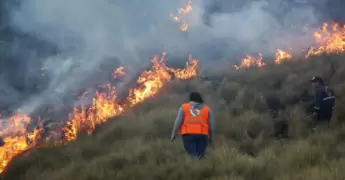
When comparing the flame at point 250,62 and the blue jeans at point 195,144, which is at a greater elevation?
the flame at point 250,62

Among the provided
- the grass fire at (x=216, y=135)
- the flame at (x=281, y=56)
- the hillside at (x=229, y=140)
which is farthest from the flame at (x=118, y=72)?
the flame at (x=281, y=56)

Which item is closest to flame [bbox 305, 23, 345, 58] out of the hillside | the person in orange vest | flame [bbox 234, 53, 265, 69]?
the hillside

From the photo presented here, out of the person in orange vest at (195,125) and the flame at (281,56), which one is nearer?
the person in orange vest at (195,125)

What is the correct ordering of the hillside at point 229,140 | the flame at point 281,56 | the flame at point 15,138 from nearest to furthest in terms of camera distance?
the hillside at point 229,140
the flame at point 15,138
the flame at point 281,56

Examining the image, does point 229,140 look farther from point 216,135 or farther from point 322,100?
point 322,100

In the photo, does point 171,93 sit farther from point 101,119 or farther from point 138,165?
point 138,165

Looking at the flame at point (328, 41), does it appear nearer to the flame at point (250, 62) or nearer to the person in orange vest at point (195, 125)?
the flame at point (250, 62)

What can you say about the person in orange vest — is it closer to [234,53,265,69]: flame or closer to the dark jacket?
the dark jacket

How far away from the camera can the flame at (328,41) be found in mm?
15475

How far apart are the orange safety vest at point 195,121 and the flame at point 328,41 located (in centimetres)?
931

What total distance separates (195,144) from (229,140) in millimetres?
1766

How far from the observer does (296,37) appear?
1967 cm

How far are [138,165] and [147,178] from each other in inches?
28.2

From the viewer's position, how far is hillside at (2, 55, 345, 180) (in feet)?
20.7
